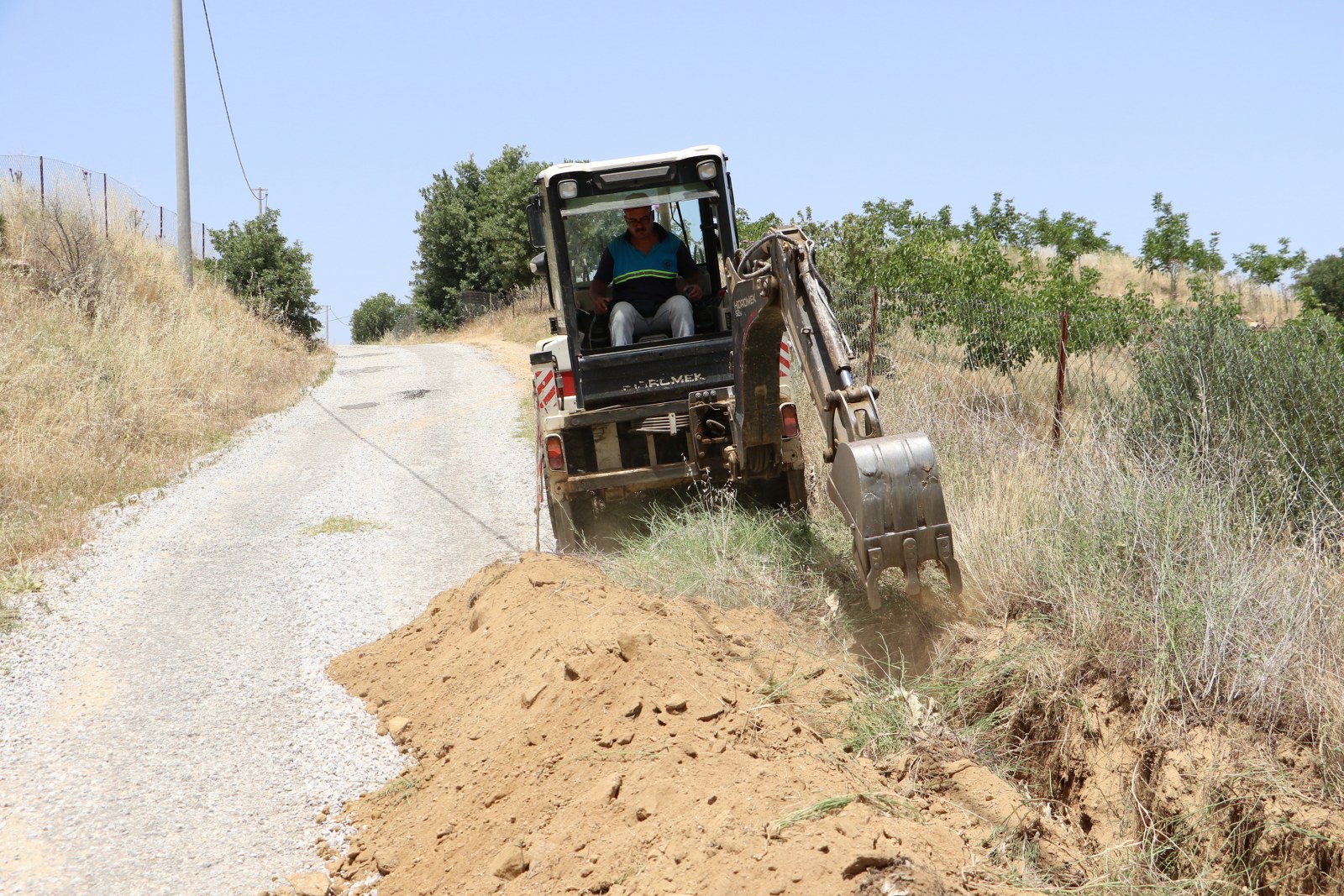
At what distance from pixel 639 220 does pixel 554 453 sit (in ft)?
5.72

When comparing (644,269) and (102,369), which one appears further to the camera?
(102,369)

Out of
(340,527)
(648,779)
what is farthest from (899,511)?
(340,527)

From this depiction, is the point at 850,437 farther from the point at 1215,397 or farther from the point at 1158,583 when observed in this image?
the point at 1215,397

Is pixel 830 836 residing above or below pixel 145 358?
below

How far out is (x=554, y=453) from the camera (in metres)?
7.34

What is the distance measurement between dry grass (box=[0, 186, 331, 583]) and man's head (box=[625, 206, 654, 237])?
5.18 m

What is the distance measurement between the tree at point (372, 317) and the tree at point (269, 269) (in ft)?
163

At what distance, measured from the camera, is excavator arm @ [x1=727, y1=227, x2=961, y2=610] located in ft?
15.1

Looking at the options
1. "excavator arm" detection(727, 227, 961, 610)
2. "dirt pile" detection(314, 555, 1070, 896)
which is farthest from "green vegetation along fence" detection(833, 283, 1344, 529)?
"dirt pile" detection(314, 555, 1070, 896)

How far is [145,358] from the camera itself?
15.3 m

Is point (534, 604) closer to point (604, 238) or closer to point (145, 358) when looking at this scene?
point (604, 238)

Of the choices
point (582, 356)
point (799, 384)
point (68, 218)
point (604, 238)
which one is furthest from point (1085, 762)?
point (68, 218)

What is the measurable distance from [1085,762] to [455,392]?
15.4 metres

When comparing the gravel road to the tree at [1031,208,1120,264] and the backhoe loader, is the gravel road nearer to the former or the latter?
the backhoe loader
